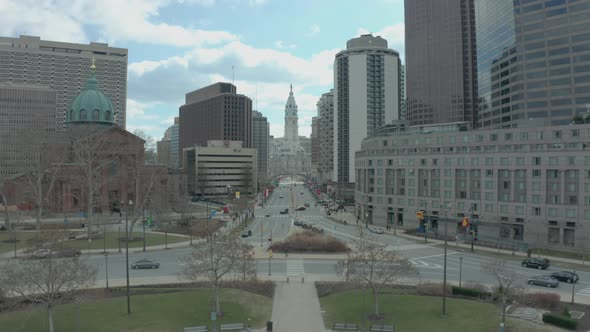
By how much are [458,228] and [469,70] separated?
11630 cm

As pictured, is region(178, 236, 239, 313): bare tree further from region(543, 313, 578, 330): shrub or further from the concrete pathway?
region(543, 313, 578, 330): shrub

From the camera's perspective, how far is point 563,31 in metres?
109

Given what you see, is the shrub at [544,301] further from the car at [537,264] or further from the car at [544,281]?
the car at [537,264]

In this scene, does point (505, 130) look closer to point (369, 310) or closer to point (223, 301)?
point (369, 310)

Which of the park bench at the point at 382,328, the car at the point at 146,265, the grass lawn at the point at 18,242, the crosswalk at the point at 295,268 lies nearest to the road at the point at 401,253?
the crosswalk at the point at 295,268

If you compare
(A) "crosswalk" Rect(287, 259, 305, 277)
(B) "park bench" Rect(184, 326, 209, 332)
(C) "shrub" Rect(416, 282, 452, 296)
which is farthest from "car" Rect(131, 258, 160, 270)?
(C) "shrub" Rect(416, 282, 452, 296)

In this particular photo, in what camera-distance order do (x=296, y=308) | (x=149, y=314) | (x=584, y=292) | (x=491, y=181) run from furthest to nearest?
(x=491, y=181), (x=584, y=292), (x=296, y=308), (x=149, y=314)

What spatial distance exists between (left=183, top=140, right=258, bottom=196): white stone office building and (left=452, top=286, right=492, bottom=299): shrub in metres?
136

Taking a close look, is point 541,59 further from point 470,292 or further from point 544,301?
point 470,292

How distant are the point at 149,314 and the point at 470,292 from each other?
29.5 m

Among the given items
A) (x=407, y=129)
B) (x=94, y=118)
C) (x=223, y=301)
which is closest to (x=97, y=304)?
(x=223, y=301)

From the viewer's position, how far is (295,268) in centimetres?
5597

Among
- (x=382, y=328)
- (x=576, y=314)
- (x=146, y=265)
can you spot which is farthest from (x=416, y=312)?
(x=146, y=265)

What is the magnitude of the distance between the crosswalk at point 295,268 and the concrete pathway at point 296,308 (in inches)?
195
